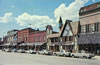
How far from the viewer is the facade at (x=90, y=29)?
3428cm

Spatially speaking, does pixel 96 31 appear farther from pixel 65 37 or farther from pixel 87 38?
pixel 65 37

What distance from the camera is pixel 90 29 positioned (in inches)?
1442

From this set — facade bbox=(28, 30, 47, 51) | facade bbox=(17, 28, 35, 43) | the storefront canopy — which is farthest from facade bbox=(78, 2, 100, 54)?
facade bbox=(17, 28, 35, 43)

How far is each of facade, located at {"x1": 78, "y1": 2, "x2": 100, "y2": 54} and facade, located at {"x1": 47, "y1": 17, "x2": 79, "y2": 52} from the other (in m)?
1.99

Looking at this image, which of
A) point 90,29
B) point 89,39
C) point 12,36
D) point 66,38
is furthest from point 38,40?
point 12,36

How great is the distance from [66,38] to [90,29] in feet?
28.7

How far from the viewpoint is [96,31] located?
114ft

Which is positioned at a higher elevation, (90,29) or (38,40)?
(90,29)

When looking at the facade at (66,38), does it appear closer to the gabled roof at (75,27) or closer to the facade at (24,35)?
the gabled roof at (75,27)

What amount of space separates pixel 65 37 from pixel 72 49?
15.2ft

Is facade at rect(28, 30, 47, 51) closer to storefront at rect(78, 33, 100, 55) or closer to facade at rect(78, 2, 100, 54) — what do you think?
facade at rect(78, 2, 100, 54)

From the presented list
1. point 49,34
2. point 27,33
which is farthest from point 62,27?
point 27,33

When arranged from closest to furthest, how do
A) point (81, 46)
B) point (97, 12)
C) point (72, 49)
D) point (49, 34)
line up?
point (97, 12), point (81, 46), point (72, 49), point (49, 34)

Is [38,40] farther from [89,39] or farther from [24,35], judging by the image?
[89,39]
